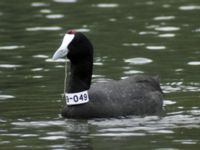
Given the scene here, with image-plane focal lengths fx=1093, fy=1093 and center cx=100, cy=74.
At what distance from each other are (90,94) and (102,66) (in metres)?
3.88

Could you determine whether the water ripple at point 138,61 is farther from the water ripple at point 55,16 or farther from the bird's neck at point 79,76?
the water ripple at point 55,16

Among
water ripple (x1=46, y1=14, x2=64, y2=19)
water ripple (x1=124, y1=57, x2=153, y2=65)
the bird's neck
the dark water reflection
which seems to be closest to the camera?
the dark water reflection

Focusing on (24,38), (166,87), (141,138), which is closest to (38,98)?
(166,87)

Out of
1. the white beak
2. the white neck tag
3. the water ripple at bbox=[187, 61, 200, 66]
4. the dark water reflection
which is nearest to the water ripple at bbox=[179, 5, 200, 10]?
the dark water reflection

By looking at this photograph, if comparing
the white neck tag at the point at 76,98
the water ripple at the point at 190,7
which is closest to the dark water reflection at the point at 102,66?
the water ripple at the point at 190,7

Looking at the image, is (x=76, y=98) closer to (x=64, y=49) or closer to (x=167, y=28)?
(x=64, y=49)

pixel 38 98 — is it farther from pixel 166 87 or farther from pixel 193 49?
pixel 193 49

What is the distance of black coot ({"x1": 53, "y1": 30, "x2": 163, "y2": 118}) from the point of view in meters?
17.6

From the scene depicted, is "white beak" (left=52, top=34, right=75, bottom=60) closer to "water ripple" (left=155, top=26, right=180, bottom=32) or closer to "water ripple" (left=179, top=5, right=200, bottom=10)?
"water ripple" (left=155, top=26, right=180, bottom=32)

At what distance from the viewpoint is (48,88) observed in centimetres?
1988

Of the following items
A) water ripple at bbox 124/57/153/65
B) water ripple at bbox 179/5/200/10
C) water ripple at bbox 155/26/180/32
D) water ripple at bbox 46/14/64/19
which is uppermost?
water ripple at bbox 46/14/64/19

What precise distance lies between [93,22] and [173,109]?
8.61 metres

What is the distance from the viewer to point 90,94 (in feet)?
58.4

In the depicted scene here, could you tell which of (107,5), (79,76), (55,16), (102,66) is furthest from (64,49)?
(107,5)
